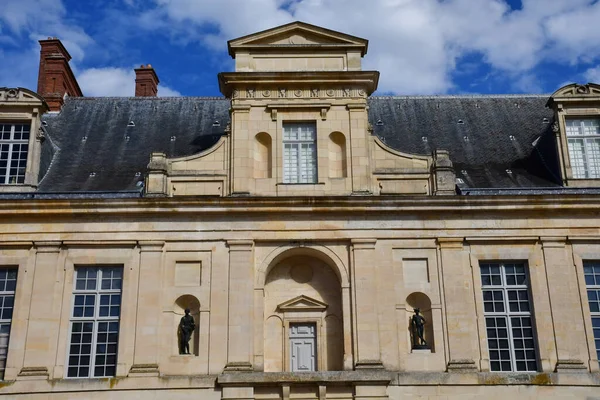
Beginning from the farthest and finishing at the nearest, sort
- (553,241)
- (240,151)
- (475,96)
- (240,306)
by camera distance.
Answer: (475,96) → (240,151) → (553,241) → (240,306)

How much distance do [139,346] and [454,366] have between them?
675cm

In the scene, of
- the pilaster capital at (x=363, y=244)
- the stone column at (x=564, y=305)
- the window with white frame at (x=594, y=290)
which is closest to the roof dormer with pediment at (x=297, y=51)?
the pilaster capital at (x=363, y=244)

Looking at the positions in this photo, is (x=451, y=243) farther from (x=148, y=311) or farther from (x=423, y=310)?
(x=148, y=311)

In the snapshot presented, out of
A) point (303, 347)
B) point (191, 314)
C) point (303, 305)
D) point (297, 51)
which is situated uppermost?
point (297, 51)

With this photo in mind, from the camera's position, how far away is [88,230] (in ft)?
59.2

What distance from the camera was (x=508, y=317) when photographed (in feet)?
58.3

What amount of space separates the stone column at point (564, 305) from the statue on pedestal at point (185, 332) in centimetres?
794

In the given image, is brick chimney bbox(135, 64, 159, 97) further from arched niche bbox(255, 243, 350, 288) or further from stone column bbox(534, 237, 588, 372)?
stone column bbox(534, 237, 588, 372)

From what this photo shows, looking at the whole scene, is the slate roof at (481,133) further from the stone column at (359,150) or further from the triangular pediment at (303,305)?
the triangular pediment at (303,305)

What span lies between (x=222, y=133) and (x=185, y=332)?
6449 mm

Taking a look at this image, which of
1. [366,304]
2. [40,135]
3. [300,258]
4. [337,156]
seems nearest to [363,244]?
[366,304]

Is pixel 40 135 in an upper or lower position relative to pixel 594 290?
upper

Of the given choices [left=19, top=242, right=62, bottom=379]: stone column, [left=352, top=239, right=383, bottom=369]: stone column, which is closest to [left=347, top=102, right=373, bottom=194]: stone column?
[left=352, top=239, right=383, bottom=369]: stone column

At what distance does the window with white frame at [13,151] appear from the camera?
63.8 feet
